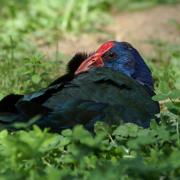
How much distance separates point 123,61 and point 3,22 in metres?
2.93

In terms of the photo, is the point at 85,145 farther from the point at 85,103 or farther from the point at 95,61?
the point at 95,61

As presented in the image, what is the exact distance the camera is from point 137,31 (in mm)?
7891

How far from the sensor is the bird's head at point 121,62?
4898 mm

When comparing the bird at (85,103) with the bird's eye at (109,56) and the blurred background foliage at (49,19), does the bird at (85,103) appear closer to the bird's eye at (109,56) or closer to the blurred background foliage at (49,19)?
the bird's eye at (109,56)

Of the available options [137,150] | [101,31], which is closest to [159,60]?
[101,31]

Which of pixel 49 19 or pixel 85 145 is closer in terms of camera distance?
pixel 85 145

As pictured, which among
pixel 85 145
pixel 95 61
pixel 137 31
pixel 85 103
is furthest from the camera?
pixel 137 31

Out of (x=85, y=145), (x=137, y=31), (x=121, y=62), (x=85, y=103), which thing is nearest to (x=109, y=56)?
(x=121, y=62)

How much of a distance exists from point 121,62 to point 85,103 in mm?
865

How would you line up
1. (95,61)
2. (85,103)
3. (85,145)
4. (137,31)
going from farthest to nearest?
(137,31) < (95,61) < (85,103) < (85,145)

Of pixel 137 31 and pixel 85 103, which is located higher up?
pixel 85 103

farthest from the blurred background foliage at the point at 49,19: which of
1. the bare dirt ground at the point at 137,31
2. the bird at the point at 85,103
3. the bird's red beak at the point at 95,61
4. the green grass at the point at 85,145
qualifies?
the bird at the point at 85,103

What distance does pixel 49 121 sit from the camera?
406 centimetres

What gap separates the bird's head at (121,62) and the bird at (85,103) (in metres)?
0.28
